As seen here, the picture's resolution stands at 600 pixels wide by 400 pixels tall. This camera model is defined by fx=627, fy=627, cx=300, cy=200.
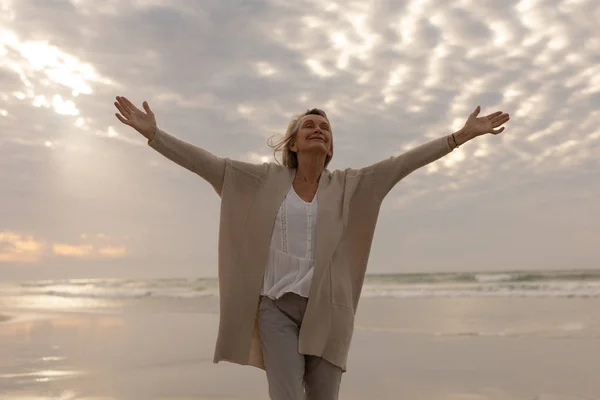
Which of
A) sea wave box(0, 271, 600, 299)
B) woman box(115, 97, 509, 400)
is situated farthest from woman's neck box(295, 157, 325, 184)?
sea wave box(0, 271, 600, 299)

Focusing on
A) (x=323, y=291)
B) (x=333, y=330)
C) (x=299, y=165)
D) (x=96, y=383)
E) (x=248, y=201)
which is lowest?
(x=96, y=383)

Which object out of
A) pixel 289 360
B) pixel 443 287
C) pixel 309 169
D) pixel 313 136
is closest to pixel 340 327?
pixel 289 360

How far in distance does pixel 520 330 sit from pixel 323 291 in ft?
24.1

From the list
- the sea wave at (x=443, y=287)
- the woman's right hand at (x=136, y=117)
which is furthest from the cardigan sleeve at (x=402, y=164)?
the sea wave at (x=443, y=287)

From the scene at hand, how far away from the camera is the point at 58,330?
10.3 metres

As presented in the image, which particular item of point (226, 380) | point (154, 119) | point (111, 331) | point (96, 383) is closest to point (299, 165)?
point (154, 119)

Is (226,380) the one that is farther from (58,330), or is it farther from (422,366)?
(58,330)

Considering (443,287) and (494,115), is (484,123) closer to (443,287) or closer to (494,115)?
(494,115)

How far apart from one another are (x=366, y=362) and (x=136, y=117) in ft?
15.7

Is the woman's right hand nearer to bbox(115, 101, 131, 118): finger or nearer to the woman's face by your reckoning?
bbox(115, 101, 131, 118): finger

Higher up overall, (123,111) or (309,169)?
(123,111)

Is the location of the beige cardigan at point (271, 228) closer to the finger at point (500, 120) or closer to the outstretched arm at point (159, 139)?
the outstretched arm at point (159, 139)

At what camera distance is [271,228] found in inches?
122

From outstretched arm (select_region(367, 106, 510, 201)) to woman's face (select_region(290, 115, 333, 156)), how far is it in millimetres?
284
